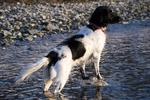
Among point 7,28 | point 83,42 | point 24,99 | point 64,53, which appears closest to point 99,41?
point 83,42

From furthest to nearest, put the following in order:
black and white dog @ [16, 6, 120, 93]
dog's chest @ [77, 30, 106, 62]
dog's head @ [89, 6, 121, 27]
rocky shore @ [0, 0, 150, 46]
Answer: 1. rocky shore @ [0, 0, 150, 46]
2. dog's head @ [89, 6, 121, 27]
3. dog's chest @ [77, 30, 106, 62]
4. black and white dog @ [16, 6, 120, 93]

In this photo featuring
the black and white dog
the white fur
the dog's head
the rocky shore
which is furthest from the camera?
the rocky shore

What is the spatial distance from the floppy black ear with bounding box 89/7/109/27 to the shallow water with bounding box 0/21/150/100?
1092mm

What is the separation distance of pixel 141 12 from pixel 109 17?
12500 mm

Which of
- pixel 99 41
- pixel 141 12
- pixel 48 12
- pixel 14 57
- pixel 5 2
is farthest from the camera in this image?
pixel 5 2

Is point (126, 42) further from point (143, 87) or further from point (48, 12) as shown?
point (48, 12)

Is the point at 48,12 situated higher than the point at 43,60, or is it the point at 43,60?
the point at 43,60

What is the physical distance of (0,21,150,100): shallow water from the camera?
5.61 m

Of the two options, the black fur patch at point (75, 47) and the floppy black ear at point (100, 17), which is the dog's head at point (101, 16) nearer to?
the floppy black ear at point (100, 17)

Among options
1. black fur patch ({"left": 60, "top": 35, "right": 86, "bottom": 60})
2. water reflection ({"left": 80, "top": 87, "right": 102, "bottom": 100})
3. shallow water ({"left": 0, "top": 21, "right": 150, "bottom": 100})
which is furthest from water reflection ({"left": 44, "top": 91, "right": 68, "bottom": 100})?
black fur patch ({"left": 60, "top": 35, "right": 86, "bottom": 60})

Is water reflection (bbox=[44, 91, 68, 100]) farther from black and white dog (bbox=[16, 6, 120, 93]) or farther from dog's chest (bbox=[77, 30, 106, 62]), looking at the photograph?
dog's chest (bbox=[77, 30, 106, 62])

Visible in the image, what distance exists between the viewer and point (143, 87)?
581 centimetres

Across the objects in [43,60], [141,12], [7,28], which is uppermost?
[43,60]

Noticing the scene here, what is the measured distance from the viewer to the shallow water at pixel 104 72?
5605mm
